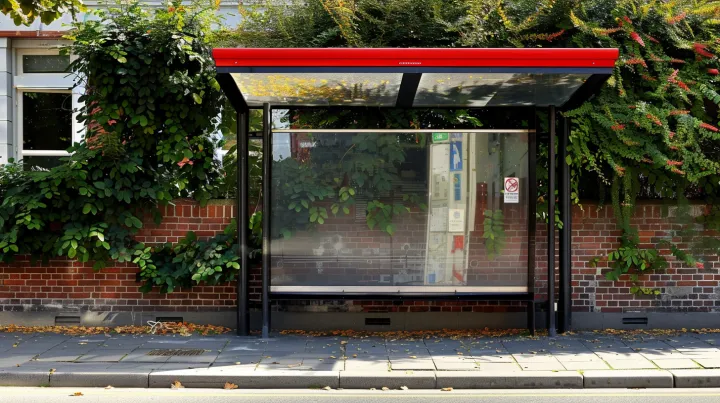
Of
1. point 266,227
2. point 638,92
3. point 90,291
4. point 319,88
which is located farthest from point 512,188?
point 90,291

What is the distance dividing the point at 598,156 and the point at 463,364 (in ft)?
11.8

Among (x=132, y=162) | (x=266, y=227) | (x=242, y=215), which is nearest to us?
(x=266, y=227)

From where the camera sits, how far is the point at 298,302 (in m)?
9.27

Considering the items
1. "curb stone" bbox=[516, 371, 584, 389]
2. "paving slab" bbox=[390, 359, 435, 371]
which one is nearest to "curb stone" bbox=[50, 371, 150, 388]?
"paving slab" bbox=[390, 359, 435, 371]

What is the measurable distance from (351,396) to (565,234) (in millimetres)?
3913

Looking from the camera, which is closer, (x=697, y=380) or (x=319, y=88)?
(x=697, y=380)

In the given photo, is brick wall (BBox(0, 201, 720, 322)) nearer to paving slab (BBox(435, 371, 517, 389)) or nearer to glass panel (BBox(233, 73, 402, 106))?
glass panel (BBox(233, 73, 402, 106))

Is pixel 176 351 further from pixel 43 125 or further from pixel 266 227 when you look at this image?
pixel 43 125

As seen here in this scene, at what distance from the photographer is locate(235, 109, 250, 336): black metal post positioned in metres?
8.71

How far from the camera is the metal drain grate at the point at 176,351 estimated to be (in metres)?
7.57

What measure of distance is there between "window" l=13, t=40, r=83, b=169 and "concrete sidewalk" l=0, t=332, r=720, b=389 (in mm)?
5451

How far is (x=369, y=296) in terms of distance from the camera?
344 inches

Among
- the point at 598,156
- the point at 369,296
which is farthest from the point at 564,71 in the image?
the point at 369,296

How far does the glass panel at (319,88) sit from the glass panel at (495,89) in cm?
43
